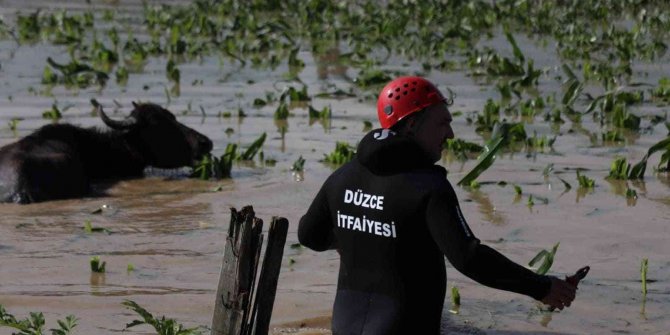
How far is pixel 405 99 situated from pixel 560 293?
0.78 m

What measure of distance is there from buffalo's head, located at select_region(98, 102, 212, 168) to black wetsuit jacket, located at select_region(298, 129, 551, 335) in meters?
6.16

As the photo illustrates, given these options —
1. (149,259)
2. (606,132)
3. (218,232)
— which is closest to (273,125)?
(606,132)

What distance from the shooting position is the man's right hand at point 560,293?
14.3 feet

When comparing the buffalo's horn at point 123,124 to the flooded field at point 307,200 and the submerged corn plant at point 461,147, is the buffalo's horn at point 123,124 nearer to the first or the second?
the flooded field at point 307,200

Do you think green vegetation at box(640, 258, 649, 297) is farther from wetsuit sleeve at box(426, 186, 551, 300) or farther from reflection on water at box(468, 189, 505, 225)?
wetsuit sleeve at box(426, 186, 551, 300)

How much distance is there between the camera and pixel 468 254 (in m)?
4.25

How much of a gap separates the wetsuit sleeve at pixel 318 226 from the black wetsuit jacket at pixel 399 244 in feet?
0.10

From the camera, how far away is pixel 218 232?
847 cm

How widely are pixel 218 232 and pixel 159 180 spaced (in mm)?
2242

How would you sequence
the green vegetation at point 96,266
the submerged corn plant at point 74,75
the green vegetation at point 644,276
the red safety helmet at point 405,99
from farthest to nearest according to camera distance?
the submerged corn plant at point 74,75, the green vegetation at point 96,266, the green vegetation at point 644,276, the red safety helmet at point 405,99

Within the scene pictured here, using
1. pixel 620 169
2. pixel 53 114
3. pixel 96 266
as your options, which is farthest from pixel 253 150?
pixel 96 266

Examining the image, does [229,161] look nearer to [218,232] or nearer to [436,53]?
[218,232]

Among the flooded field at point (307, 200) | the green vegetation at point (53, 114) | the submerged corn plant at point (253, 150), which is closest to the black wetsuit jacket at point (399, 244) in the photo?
the flooded field at point (307, 200)

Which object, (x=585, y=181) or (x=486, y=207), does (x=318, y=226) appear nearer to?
(x=486, y=207)
